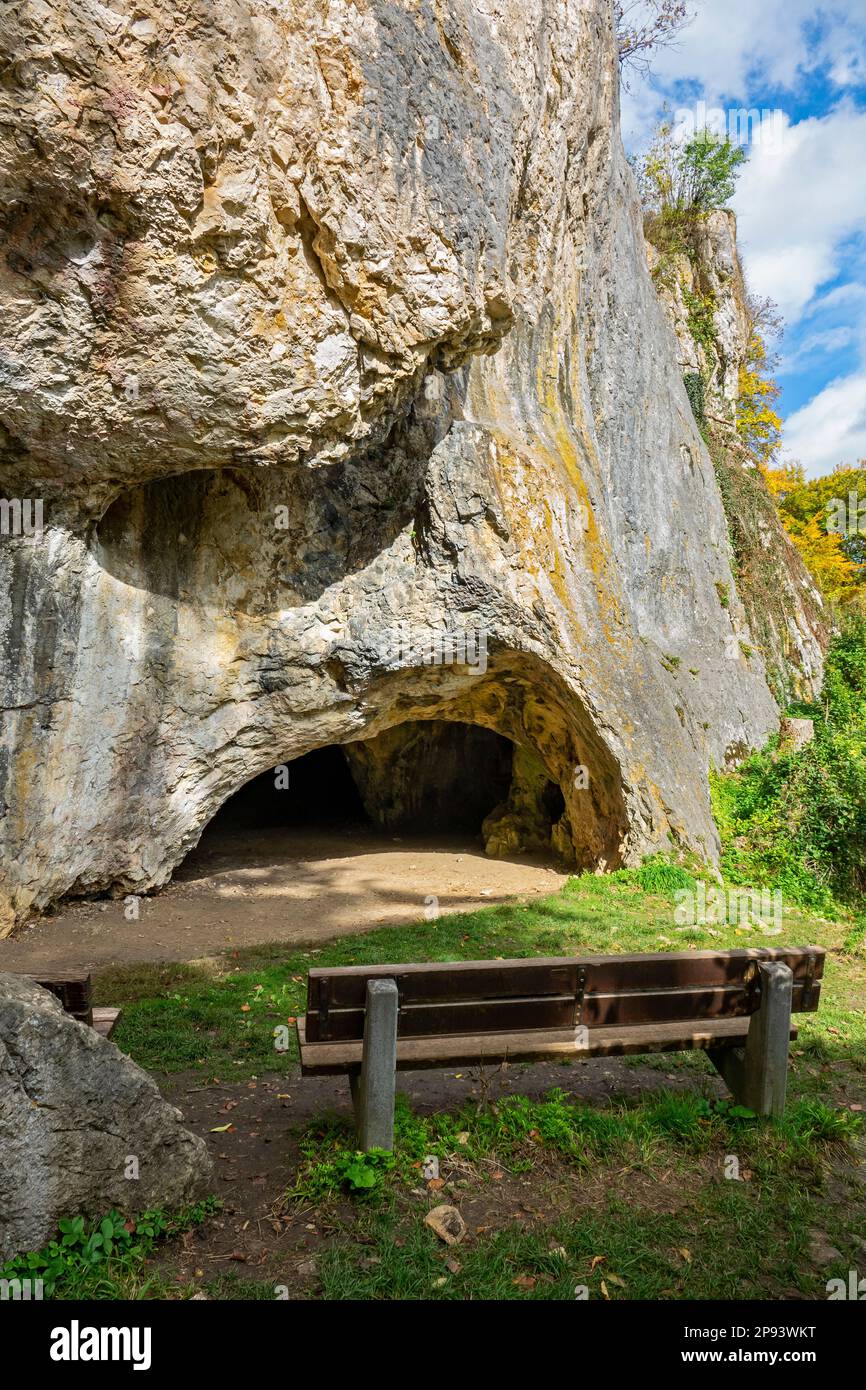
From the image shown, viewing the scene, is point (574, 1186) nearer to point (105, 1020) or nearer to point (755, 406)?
point (105, 1020)

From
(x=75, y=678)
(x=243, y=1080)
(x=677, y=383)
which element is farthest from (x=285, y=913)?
(x=677, y=383)

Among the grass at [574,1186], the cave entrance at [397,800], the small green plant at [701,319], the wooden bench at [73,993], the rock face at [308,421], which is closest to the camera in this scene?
the grass at [574,1186]

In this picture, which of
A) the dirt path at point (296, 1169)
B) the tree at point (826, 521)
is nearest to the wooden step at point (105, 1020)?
the dirt path at point (296, 1169)

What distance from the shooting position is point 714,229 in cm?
2023

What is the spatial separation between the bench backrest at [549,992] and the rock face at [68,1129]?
70 cm

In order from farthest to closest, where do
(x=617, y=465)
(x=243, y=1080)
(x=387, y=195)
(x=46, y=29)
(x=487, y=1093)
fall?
(x=617, y=465)
(x=387, y=195)
(x=46, y=29)
(x=243, y=1080)
(x=487, y=1093)

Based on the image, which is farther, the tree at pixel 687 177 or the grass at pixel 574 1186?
the tree at pixel 687 177

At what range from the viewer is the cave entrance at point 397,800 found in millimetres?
12930

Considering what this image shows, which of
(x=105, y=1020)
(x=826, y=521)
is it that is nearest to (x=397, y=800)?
(x=105, y=1020)

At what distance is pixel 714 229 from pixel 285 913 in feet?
62.1

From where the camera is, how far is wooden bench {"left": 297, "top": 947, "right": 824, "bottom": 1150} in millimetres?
3592

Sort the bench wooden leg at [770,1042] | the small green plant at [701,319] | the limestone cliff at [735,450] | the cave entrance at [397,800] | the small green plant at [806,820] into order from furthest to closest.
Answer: the small green plant at [701,319], the limestone cliff at [735,450], the cave entrance at [397,800], the small green plant at [806,820], the bench wooden leg at [770,1042]

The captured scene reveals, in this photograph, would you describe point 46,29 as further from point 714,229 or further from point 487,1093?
point 714,229

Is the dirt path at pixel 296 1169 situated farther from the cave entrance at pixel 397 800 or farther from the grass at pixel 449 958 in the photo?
the cave entrance at pixel 397 800
